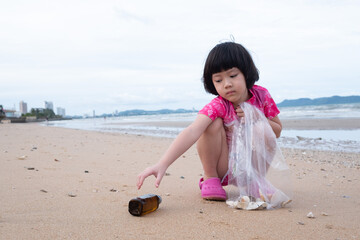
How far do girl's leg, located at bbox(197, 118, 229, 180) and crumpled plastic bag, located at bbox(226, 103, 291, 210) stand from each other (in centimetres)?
8

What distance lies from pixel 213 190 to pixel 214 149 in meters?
0.31

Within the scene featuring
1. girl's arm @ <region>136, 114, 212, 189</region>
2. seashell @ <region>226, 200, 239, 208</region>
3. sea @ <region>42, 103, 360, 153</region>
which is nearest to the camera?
girl's arm @ <region>136, 114, 212, 189</region>

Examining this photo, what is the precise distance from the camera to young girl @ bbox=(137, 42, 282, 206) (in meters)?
2.05

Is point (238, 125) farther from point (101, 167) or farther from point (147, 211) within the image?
point (101, 167)

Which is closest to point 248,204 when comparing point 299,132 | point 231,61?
point 231,61

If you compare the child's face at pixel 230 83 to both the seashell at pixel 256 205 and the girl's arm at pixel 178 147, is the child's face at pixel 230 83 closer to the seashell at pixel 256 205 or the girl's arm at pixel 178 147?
the girl's arm at pixel 178 147

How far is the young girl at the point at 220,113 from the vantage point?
205 cm

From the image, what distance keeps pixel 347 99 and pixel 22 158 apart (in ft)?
258

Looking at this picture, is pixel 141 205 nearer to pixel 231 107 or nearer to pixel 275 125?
pixel 231 107

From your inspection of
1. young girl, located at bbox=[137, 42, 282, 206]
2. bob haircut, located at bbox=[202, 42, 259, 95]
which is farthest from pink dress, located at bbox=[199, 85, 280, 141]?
bob haircut, located at bbox=[202, 42, 259, 95]

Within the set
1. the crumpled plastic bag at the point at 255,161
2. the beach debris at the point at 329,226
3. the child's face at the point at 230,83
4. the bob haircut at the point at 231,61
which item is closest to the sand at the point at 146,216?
the beach debris at the point at 329,226

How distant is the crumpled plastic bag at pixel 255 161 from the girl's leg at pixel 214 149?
85mm

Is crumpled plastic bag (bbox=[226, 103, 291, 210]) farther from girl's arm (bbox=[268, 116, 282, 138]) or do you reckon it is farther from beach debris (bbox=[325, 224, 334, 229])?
beach debris (bbox=[325, 224, 334, 229])

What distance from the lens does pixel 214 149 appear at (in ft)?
7.56
